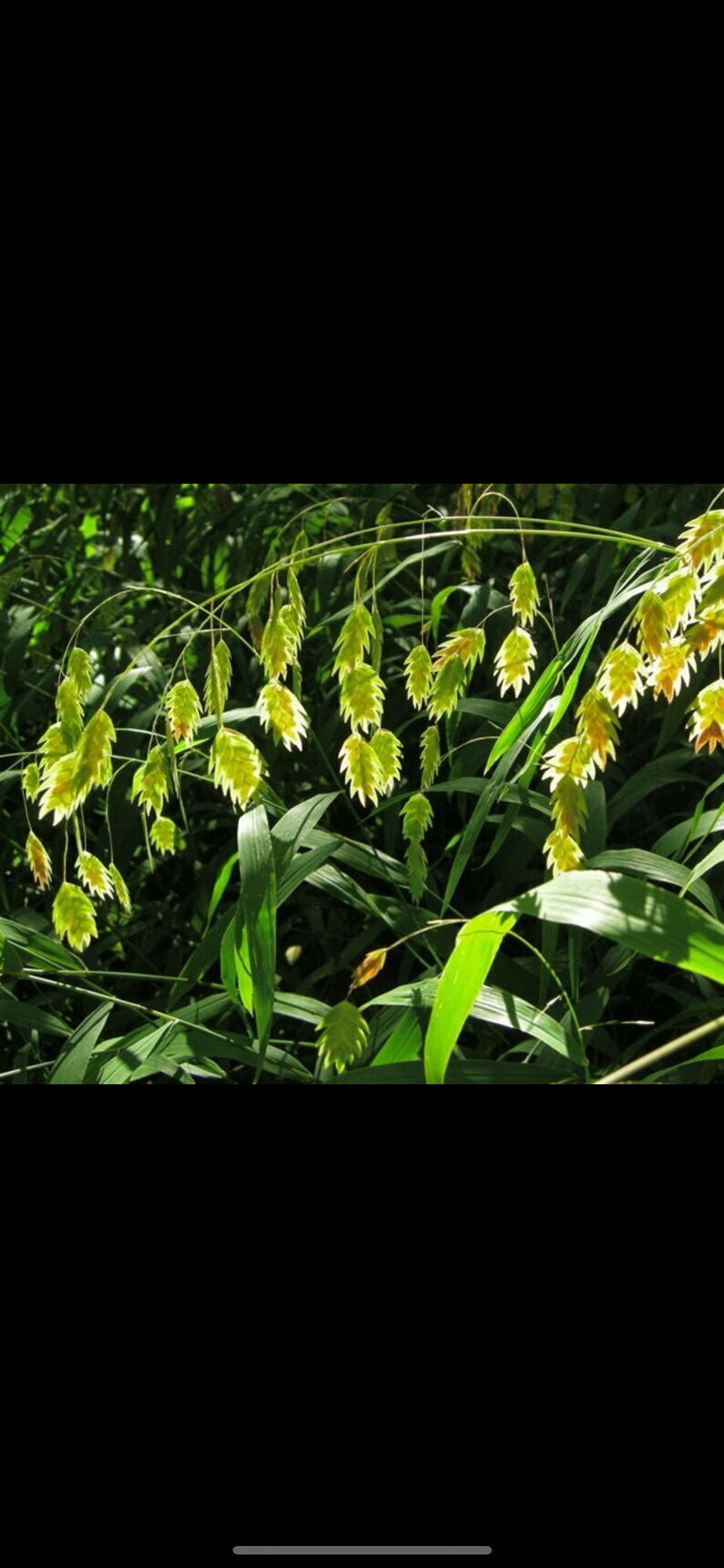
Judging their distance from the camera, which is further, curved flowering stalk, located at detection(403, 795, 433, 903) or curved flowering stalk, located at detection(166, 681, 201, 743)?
curved flowering stalk, located at detection(403, 795, 433, 903)

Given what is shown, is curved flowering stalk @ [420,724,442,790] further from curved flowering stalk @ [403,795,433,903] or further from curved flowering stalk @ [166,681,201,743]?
curved flowering stalk @ [166,681,201,743]

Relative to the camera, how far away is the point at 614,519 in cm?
128

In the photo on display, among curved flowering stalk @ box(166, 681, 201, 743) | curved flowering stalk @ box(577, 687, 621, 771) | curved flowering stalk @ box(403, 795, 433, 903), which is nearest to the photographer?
curved flowering stalk @ box(577, 687, 621, 771)

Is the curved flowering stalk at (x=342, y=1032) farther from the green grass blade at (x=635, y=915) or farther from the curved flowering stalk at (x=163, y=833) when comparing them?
the curved flowering stalk at (x=163, y=833)

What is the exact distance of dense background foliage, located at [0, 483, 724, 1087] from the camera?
0.81 meters

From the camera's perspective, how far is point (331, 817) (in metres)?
1.15

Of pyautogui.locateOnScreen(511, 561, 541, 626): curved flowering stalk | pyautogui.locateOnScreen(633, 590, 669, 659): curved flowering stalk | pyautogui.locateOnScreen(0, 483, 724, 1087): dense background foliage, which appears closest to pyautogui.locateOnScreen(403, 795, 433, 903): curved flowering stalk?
pyautogui.locateOnScreen(0, 483, 724, 1087): dense background foliage

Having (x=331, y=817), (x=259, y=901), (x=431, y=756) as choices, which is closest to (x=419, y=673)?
(x=431, y=756)

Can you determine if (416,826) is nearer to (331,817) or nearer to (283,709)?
(283,709)

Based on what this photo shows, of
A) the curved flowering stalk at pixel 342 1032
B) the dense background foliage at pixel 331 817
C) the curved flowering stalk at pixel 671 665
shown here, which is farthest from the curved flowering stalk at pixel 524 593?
the curved flowering stalk at pixel 342 1032

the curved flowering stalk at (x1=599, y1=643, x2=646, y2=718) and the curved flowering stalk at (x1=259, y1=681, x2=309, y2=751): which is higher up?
the curved flowering stalk at (x1=599, y1=643, x2=646, y2=718)
